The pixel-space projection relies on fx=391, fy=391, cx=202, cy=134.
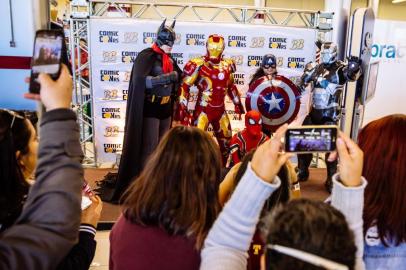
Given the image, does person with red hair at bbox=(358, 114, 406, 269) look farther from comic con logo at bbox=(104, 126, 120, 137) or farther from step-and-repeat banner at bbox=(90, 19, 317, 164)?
comic con logo at bbox=(104, 126, 120, 137)

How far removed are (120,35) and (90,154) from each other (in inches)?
66.2

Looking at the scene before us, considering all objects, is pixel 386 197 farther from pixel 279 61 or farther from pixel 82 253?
pixel 279 61

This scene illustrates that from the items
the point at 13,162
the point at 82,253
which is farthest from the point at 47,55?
the point at 82,253

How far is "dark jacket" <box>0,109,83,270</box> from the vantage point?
67 centimetres

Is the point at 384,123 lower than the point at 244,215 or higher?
higher

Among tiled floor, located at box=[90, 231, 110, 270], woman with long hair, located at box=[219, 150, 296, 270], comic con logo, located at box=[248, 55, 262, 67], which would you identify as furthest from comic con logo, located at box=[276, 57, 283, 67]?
woman with long hair, located at box=[219, 150, 296, 270]

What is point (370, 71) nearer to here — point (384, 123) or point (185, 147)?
point (384, 123)

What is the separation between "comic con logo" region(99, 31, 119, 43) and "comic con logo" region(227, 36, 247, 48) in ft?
4.24

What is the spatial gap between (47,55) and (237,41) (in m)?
3.96

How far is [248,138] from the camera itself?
11.2 feet

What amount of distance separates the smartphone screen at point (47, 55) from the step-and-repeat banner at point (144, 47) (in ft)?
11.7

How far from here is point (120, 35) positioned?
14.4 ft

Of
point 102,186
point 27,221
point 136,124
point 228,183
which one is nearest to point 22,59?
point 136,124

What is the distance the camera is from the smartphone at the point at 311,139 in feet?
3.02
